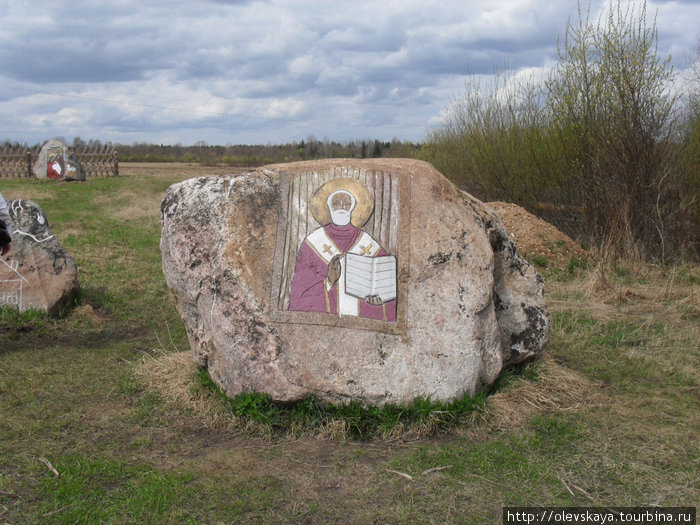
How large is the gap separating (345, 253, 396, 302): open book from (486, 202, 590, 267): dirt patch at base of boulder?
579 cm

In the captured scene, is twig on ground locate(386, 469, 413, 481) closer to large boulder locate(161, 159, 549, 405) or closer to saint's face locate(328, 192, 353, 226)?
large boulder locate(161, 159, 549, 405)

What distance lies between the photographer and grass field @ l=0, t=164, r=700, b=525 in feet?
11.7

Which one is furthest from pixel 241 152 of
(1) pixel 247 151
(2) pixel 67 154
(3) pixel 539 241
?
(3) pixel 539 241

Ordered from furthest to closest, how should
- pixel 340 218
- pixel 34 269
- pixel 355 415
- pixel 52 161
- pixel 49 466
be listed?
pixel 52 161, pixel 34 269, pixel 340 218, pixel 355 415, pixel 49 466

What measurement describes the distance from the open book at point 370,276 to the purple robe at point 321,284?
0.19 feet

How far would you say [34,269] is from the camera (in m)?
6.93

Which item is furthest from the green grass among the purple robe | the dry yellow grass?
the purple robe

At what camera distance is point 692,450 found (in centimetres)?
424

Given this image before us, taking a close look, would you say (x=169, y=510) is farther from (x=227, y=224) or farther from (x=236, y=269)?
(x=227, y=224)

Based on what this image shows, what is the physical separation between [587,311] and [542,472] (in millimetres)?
4074

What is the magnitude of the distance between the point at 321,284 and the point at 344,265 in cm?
22

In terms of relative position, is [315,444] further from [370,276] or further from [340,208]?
[340,208]

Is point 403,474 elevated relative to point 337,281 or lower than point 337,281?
lower

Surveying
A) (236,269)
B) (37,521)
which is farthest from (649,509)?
(37,521)
